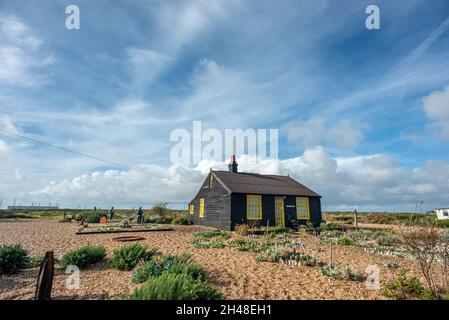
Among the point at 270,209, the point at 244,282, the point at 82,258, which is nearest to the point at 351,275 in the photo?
the point at 244,282

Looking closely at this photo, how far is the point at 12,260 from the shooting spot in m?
7.50

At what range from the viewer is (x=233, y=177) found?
23.3 meters

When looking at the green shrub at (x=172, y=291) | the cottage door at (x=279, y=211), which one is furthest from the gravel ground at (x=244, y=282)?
the cottage door at (x=279, y=211)

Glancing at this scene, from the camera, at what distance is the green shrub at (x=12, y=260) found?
730 cm

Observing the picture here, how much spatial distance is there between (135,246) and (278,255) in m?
5.09

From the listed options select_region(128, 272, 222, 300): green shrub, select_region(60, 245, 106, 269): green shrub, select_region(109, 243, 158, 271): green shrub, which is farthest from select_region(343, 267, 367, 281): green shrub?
select_region(60, 245, 106, 269): green shrub

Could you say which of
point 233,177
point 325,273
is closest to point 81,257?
point 325,273

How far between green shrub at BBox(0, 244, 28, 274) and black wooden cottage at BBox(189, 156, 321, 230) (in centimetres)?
1366

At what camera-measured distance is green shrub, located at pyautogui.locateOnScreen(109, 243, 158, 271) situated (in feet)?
25.5

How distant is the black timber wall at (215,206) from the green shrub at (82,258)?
12.2m

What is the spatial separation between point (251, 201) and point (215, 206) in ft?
11.0

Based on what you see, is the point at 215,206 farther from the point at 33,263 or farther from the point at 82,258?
the point at 33,263

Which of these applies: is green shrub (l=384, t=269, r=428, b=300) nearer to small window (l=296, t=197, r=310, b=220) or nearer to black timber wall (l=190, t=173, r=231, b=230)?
black timber wall (l=190, t=173, r=231, b=230)

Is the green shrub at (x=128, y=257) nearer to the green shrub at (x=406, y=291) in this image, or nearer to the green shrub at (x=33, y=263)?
the green shrub at (x=33, y=263)
